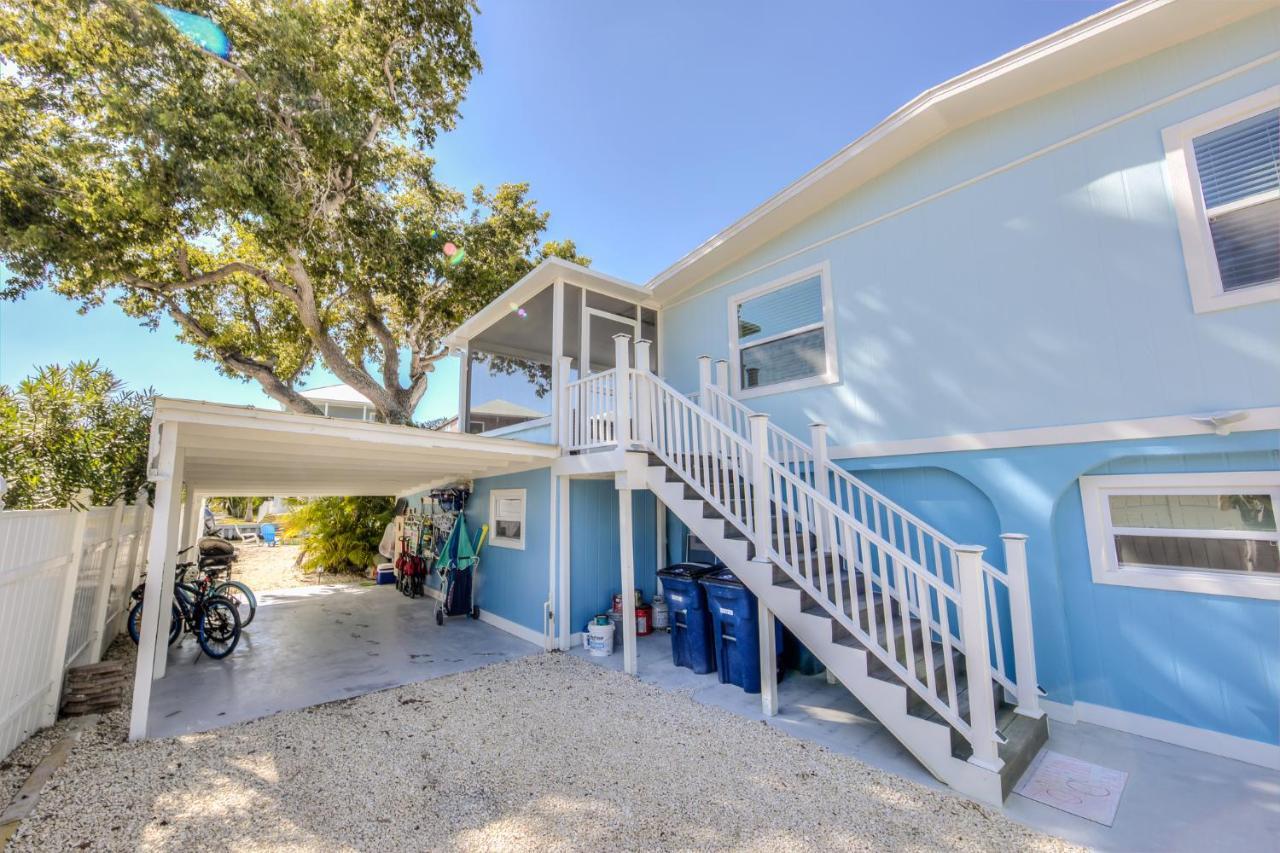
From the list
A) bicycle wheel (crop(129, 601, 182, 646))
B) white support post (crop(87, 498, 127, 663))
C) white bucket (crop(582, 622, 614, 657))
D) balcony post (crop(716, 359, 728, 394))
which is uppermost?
balcony post (crop(716, 359, 728, 394))

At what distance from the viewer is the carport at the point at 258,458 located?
377 cm

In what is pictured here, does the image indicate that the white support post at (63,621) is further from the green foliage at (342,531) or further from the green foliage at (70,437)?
the green foliage at (342,531)

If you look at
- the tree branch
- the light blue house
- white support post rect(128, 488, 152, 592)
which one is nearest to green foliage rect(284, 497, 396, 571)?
the tree branch

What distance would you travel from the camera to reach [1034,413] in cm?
414

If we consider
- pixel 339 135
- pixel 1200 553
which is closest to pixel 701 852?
pixel 1200 553

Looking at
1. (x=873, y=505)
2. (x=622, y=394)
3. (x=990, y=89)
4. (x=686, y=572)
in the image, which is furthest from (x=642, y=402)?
(x=990, y=89)

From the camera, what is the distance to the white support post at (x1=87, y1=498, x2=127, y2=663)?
4875mm

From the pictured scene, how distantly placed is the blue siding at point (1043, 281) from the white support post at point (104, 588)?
7.50 metres

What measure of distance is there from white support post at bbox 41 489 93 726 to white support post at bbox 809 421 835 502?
20.8 feet

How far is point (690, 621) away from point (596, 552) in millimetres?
1789

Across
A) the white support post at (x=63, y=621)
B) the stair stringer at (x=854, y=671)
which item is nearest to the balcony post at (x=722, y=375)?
the stair stringer at (x=854, y=671)

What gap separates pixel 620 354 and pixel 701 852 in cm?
415

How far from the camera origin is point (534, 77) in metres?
9.20

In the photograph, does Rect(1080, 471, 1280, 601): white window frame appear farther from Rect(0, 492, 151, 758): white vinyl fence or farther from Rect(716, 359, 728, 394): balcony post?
Rect(0, 492, 151, 758): white vinyl fence
